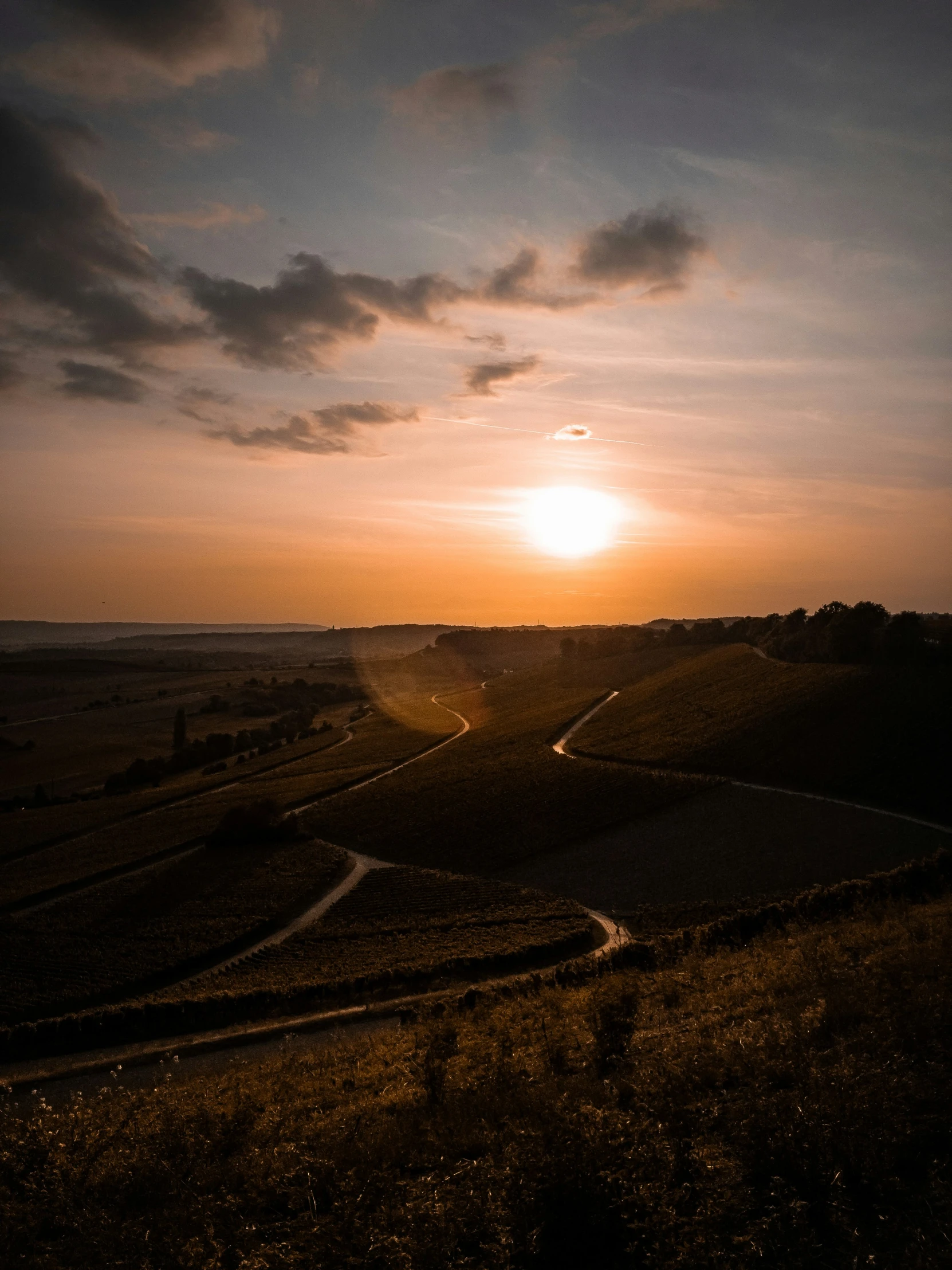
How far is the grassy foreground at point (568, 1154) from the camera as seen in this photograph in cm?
812

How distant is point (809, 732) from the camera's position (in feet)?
188

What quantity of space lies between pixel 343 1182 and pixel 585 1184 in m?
3.22

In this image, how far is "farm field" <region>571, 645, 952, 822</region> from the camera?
48.0 m

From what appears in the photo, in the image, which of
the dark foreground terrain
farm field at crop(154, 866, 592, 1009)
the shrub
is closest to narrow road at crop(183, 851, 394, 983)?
the dark foreground terrain

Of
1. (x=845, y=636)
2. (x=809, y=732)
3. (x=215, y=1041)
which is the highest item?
(x=845, y=636)

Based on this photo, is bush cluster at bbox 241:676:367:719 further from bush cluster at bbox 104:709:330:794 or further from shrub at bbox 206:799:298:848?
shrub at bbox 206:799:298:848

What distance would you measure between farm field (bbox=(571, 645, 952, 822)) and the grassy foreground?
114 feet

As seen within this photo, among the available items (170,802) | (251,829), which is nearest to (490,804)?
(251,829)

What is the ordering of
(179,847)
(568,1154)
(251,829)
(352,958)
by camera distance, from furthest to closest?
(251,829), (179,847), (352,958), (568,1154)

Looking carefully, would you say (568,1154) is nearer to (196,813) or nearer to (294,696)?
(196,813)

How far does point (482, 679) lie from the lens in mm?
168500

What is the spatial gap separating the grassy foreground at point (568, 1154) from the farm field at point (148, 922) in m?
17.7

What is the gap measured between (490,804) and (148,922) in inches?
952

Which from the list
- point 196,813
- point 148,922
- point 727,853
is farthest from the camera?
point 196,813
